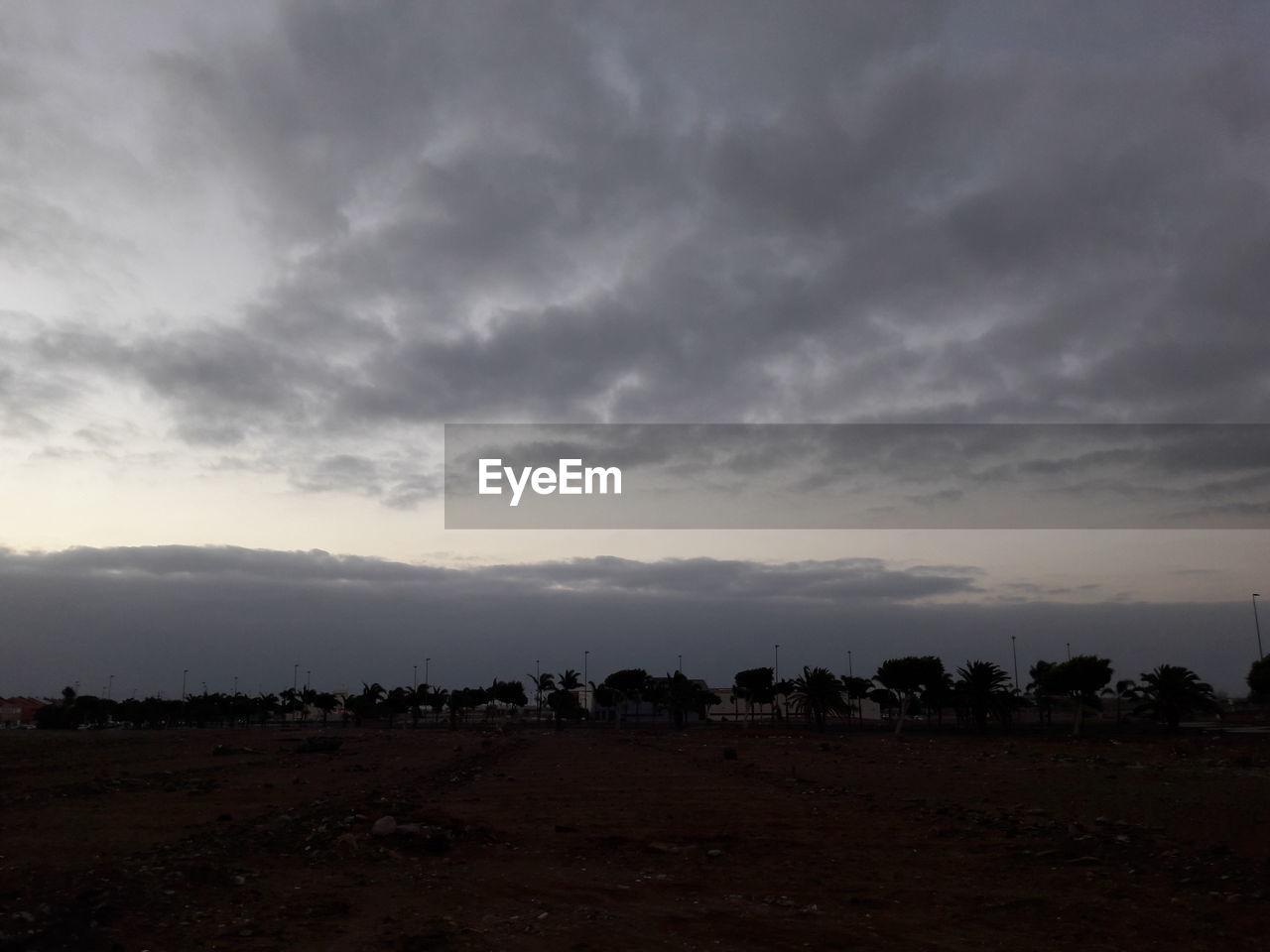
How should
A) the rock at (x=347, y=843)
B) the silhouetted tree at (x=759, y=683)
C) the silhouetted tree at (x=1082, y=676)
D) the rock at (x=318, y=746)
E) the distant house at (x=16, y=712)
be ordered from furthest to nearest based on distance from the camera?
the distant house at (x=16, y=712), the silhouetted tree at (x=759, y=683), the silhouetted tree at (x=1082, y=676), the rock at (x=318, y=746), the rock at (x=347, y=843)

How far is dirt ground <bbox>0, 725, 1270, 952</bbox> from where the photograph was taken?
35.3 ft

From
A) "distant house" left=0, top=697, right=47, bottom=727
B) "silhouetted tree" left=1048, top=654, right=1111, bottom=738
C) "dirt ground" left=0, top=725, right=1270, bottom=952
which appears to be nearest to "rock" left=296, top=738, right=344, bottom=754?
"dirt ground" left=0, top=725, right=1270, bottom=952

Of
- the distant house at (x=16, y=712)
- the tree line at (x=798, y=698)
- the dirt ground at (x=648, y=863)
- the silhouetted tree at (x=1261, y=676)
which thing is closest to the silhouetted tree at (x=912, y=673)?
the tree line at (x=798, y=698)

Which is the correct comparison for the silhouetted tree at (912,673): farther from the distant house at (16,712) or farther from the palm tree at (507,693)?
the distant house at (16,712)

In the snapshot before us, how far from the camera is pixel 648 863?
51.5 ft

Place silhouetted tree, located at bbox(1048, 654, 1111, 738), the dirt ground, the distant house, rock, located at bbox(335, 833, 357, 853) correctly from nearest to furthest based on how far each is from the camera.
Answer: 1. the dirt ground
2. rock, located at bbox(335, 833, 357, 853)
3. silhouetted tree, located at bbox(1048, 654, 1111, 738)
4. the distant house

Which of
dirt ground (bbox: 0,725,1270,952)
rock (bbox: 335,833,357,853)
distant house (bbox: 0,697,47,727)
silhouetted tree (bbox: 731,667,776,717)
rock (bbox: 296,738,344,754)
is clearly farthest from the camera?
distant house (bbox: 0,697,47,727)

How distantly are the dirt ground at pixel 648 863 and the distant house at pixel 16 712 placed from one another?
142076mm

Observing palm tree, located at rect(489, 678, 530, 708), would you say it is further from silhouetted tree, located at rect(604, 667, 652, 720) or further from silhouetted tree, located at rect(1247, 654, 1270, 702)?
silhouetted tree, located at rect(1247, 654, 1270, 702)

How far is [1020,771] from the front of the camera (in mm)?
29062

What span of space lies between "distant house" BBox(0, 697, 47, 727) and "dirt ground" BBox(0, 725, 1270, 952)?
142 meters

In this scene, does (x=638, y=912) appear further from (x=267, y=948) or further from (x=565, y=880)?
(x=267, y=948)

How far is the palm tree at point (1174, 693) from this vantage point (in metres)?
57.9

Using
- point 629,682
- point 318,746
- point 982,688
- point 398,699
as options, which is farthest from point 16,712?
point 982,688
